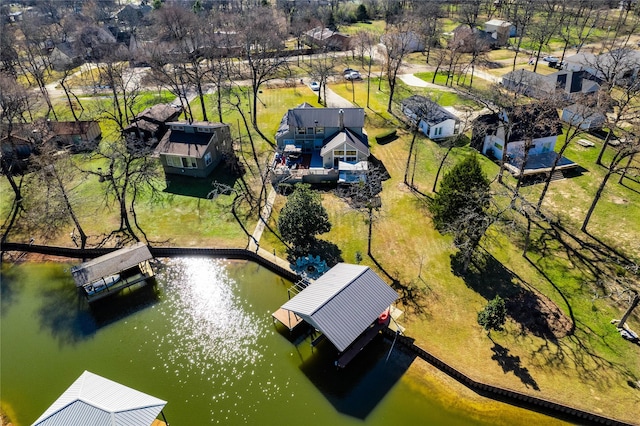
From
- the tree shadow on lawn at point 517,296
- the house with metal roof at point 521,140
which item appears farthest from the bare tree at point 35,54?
the tree shadow on lawn at point 517,296

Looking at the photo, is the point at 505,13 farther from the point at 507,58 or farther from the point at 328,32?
the point at 328,32

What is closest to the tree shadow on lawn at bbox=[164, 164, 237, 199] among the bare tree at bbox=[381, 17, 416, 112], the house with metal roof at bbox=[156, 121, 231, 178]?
the house with metal roof at bbox=[156, 121, 231, 178]

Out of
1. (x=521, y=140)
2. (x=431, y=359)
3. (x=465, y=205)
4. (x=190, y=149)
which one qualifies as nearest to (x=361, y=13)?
(x=521, y=140)

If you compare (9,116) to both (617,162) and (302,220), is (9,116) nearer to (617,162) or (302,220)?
→ (302,220)

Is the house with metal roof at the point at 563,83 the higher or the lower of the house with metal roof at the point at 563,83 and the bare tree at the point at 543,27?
the lower

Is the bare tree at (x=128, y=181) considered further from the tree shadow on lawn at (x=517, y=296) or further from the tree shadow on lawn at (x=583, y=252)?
the tree shadow on lawn at (x=583, y=252)

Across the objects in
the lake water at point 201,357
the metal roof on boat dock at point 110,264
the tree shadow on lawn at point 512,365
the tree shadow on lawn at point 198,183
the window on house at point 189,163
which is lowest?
the lake water at point 201,357
